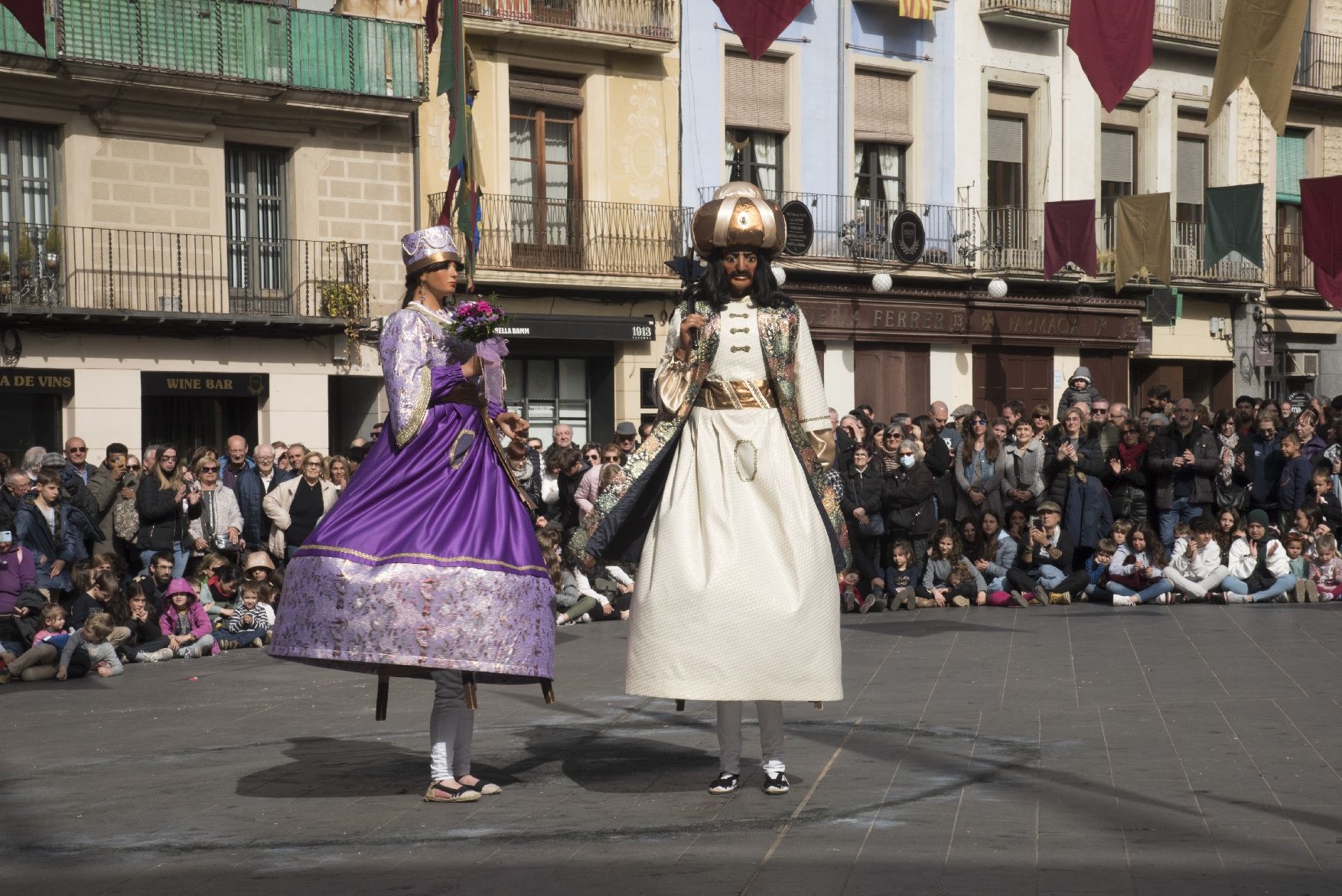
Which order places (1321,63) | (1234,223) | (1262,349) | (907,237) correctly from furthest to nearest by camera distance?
(1321,63)
(1262,349)
(907,237)
(1234,223)

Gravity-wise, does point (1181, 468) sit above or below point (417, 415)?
below

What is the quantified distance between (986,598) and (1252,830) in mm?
10704

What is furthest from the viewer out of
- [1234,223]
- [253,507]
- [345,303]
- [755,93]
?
[755,93]

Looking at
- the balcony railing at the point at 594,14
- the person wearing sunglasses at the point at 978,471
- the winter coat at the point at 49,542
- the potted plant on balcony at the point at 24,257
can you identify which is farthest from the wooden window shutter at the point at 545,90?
the winter coat at the point at 49,542

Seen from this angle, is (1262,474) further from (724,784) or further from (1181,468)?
(724,784)

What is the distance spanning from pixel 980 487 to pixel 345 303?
410 inches

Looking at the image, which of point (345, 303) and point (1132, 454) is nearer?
point (1132, 454)

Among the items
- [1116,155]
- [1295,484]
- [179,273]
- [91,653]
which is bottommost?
[91,653]

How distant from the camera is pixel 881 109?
2888 cm

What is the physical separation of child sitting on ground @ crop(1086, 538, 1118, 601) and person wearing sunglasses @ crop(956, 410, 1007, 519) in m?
1.03

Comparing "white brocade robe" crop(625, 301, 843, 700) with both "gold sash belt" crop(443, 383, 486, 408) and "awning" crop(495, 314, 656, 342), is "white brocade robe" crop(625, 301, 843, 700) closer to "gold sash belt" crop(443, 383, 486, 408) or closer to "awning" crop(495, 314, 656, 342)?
"gold sash belt" crop(443, 383, 486, 408)

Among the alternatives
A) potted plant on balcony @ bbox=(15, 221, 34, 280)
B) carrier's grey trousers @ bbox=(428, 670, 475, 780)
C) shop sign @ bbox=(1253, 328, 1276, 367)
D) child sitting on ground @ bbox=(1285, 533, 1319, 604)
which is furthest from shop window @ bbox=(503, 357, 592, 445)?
carrier's grey trousers @ bbox=(428, 670, 475, 780)

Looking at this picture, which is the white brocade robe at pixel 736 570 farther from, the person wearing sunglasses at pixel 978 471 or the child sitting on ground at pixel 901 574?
the person wearing sunglasses at pixel 978 471

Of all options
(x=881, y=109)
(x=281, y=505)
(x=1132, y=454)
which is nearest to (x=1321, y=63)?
(x=881, y=109)
